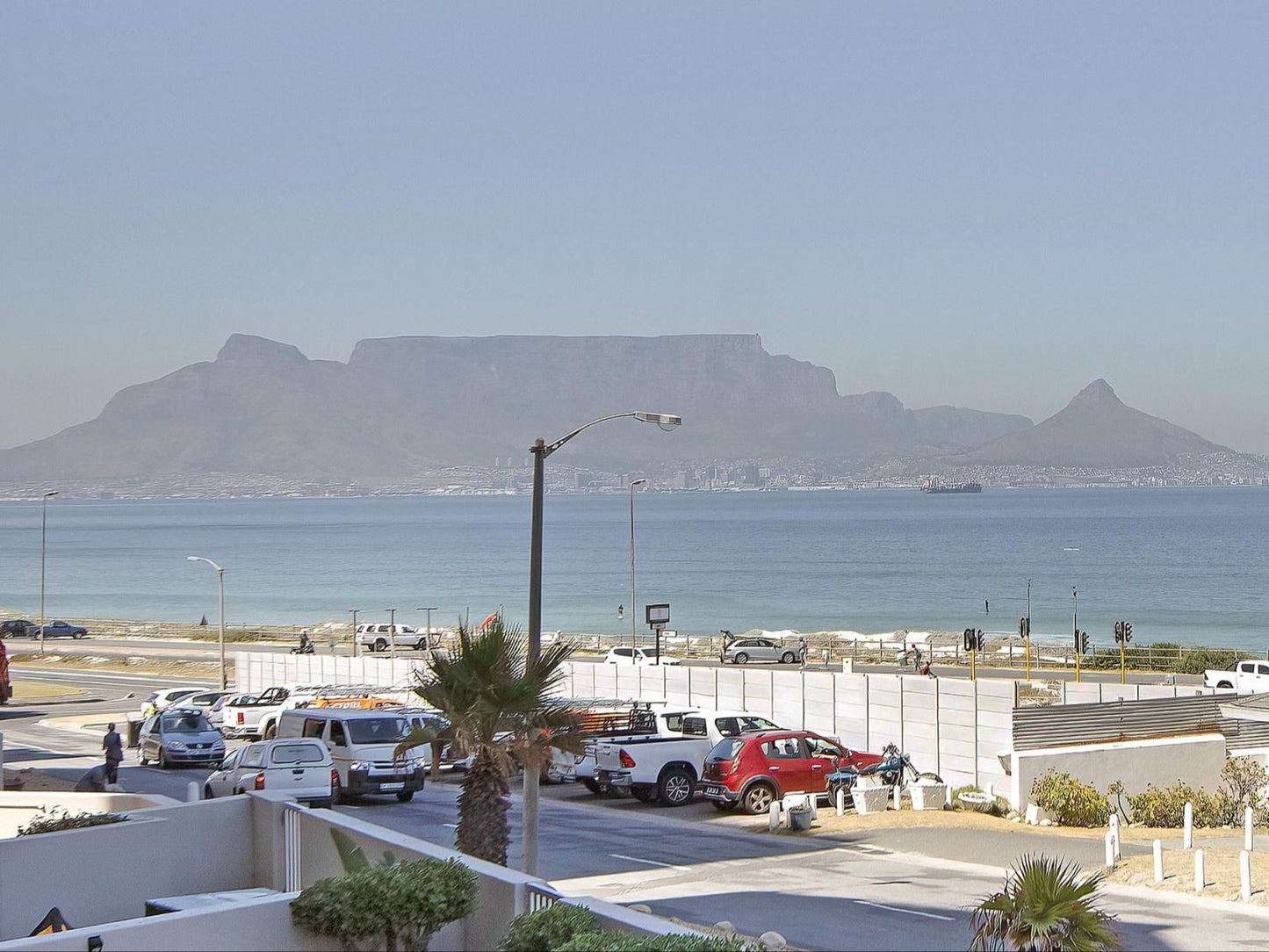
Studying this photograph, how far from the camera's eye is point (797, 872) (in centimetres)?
2070

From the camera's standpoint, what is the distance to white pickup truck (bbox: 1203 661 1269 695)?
47688mm

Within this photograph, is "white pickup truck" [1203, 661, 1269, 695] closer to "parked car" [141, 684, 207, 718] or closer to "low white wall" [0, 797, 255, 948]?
"parked car" [141, 684, 207, 718]

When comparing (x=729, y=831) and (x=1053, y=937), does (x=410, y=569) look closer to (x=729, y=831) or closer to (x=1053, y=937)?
(x=729, y=831)

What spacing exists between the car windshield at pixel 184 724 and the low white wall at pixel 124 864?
25.0 m

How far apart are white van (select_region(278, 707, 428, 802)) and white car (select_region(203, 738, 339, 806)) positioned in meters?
0.79

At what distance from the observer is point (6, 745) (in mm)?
40250

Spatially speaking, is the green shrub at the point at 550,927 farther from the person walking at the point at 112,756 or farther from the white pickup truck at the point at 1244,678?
the white pickup truck at the point at 1244,678

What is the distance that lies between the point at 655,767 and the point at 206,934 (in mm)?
20485

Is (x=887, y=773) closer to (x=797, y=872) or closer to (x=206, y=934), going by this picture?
(x=797, y=872)

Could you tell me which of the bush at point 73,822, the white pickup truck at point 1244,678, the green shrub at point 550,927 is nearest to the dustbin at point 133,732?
the bush at point 73,822

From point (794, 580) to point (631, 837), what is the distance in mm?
138938

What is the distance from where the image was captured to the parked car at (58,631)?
88688 millimetres

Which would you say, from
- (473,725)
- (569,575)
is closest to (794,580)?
(569,575)

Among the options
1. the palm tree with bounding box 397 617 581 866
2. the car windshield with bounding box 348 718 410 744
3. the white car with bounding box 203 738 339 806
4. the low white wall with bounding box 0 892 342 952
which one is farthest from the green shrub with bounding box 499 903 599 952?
the car windshield with bounding box 348 718 410 744
